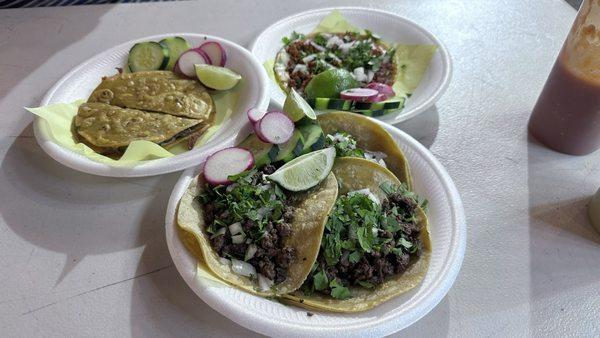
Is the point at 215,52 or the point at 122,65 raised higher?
the point at 215,52

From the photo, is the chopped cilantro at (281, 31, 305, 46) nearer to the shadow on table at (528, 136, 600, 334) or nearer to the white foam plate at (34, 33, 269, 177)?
the white foam plate at (34, 33, 269, 177)

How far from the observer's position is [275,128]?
215cm

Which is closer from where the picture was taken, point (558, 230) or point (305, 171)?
point (305, 171)

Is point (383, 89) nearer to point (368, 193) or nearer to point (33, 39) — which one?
point (368, 193)

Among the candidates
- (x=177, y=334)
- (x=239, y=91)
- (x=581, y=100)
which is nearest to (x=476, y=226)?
(x=581, y=100)

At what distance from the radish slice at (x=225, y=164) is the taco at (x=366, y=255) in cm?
48

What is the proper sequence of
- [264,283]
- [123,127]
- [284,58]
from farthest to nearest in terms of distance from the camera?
[284,58], [123,127], [264,283]

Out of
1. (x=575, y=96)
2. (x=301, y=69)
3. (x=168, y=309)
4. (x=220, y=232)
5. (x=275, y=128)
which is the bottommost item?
(x=168, y=309)

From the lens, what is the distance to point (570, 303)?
1.86 meters

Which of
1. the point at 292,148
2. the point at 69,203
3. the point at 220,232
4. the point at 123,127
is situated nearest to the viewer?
the point at 220,232

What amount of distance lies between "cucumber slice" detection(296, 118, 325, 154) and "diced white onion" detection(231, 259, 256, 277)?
0.60m

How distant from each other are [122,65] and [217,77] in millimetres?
700

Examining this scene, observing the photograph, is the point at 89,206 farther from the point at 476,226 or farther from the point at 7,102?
the point at 476,226

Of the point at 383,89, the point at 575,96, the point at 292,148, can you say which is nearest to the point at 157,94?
the point at 292,148
